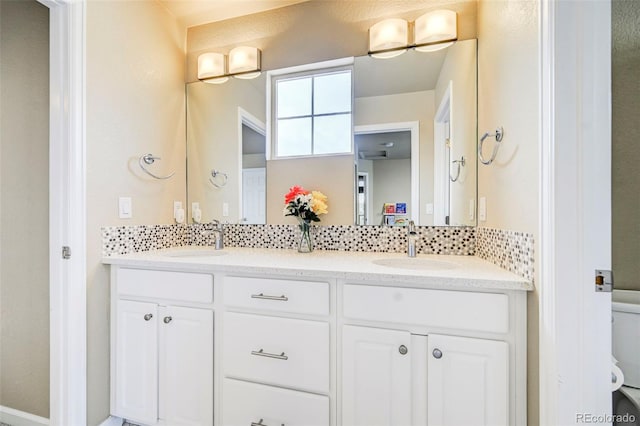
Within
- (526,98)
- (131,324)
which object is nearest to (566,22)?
(526,98)

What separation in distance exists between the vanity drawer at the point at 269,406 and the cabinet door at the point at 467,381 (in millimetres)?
440

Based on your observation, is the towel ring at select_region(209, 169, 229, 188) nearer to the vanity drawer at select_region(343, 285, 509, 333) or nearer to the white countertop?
the white countertop

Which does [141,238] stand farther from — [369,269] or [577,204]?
[577,204]

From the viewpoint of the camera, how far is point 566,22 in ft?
2.80

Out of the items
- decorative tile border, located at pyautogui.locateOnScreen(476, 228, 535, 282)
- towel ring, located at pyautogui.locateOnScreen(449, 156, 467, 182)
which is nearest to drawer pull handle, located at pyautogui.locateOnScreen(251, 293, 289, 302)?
decorative tile border, located at pyautogui.locateOnScreen(476, 228, 535, 282)

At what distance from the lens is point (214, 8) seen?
195cm

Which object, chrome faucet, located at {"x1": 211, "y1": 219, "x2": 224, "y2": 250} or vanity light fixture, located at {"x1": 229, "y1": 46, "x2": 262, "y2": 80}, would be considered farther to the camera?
vanity light fixture, located at {"x1": 229, "y1": 46, "x2": 262, "y2": 80}

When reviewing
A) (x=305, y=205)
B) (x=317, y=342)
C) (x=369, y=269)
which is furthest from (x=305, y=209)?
(x=317, y=342)

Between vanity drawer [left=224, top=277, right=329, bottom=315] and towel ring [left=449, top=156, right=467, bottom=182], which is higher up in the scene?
towel ring [left=449, top=156, right=467, bottom=182]

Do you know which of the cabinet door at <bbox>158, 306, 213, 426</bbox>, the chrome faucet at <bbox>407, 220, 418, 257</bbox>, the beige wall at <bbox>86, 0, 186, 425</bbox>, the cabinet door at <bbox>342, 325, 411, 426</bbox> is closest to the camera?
the cabinet door at <bbox>342, 325, 411, 426</bbox>

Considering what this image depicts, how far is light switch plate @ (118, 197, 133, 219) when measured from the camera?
160cm

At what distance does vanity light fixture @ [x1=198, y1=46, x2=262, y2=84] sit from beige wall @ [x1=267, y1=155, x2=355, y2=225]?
0.67 meters

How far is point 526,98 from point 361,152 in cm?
92

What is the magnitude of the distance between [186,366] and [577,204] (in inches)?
64.9
